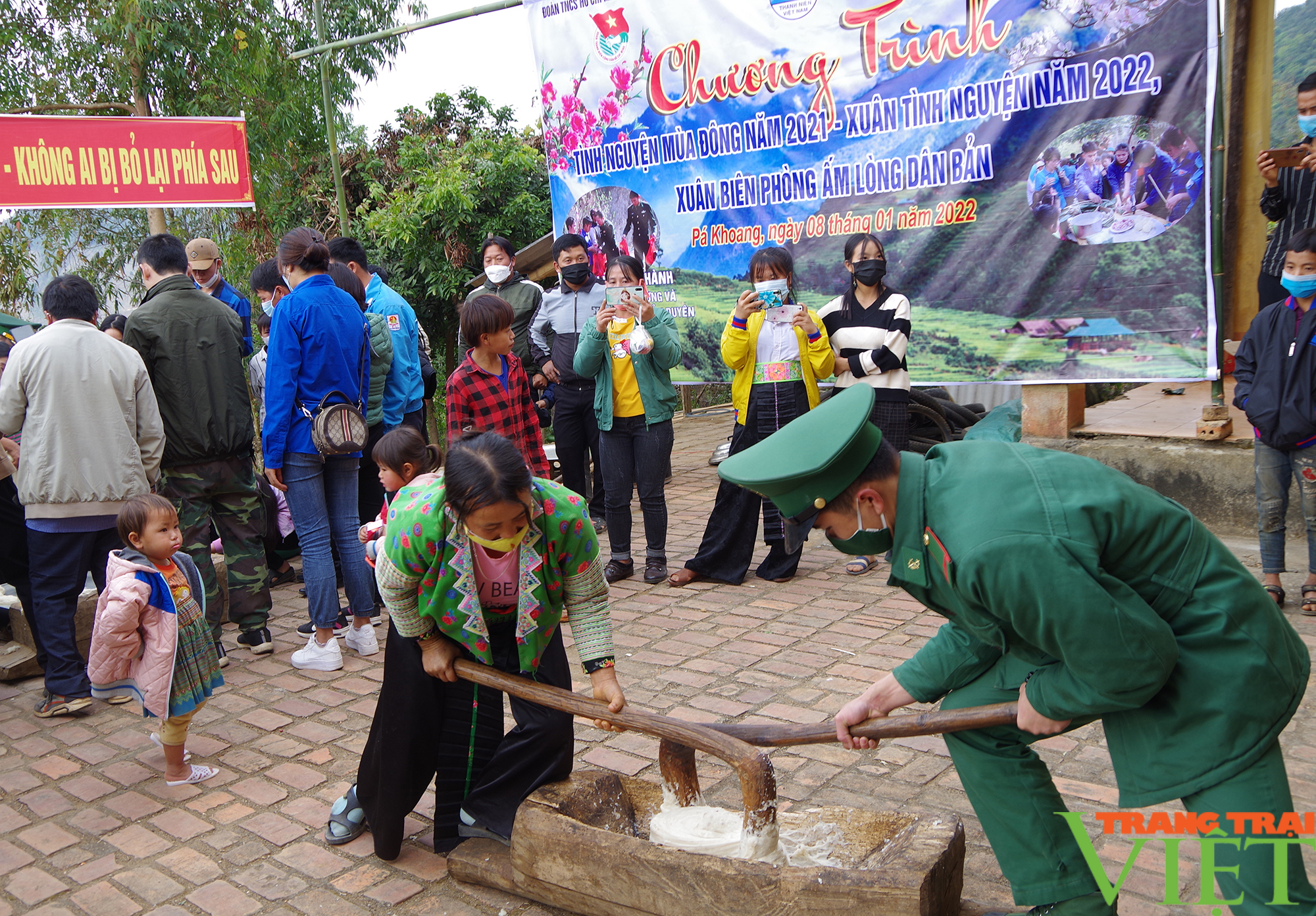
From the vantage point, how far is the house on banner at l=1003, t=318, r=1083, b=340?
19.6 ft

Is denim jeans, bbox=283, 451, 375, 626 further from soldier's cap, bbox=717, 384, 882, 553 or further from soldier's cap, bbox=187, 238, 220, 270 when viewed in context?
soldier's cap, bbox=717, 384, 882, 553

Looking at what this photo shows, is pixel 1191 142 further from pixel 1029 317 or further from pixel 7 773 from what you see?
pixel 7 773

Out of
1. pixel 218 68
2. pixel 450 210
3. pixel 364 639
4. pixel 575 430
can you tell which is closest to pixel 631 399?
pixel 575 430

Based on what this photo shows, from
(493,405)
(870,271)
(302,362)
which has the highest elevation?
(870,271)

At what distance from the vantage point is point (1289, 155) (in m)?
5.13

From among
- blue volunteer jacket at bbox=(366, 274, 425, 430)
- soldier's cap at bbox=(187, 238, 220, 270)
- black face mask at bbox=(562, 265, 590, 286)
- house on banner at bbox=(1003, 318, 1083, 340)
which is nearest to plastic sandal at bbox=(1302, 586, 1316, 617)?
house on banner at bbox=(1003, 318, 1083, 340)

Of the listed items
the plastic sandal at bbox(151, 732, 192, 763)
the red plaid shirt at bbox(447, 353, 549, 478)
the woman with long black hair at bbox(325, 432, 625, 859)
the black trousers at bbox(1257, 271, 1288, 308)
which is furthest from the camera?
the black trousers at bbox(1257, 271, 1288, 308)

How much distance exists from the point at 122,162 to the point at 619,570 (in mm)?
4381

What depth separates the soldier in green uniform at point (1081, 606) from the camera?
6.42ft

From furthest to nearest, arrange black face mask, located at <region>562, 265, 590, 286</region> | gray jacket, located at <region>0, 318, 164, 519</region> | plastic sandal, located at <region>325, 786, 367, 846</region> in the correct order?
black face mask, located at <region>562, 265, 590, 286</region> < gray jacket, located at <region>0, 318, 164, 519</region> < plastic sandal, located at <region>325, 786, 367, 846</region>

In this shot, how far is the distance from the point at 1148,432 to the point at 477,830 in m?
4.83

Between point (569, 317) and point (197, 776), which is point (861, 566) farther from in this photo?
point (197, 776)

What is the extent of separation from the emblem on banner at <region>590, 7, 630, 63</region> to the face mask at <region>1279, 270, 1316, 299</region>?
193 inches

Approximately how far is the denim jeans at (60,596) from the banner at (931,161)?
4418 mm
